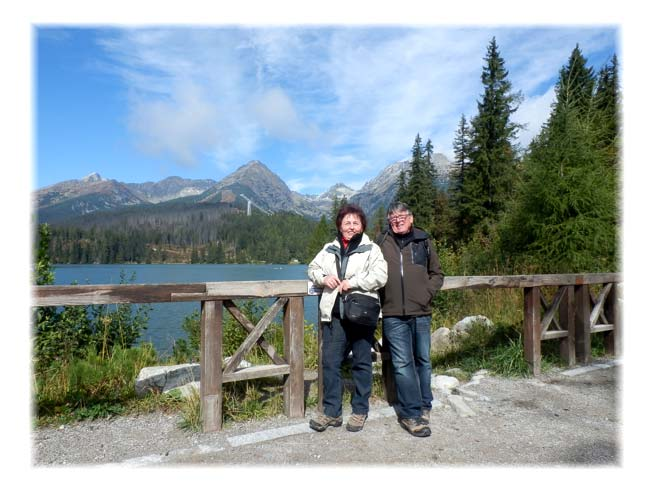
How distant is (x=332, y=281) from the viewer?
A: 340 centimetres

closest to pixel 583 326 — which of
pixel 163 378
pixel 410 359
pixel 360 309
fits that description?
pixel 410 359

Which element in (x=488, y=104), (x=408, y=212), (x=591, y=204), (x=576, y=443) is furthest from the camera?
(x=488, y=104)

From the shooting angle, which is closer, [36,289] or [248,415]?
[36,289]

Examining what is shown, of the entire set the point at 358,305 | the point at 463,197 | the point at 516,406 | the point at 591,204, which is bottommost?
the point at 516,406

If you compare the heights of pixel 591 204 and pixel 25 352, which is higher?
pixel 591 204

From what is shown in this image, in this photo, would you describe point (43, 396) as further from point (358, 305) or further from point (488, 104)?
point (488, 104)

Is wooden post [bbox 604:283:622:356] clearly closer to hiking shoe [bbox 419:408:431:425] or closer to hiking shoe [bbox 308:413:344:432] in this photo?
hiking shoe [bbox 419:408:431:425]

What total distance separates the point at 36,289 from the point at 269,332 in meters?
3.69

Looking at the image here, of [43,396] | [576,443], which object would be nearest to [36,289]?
[43,396]

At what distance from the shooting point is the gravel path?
291 centimetres

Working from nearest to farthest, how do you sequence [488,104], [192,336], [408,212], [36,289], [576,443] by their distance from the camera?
1. [36,289]
2. [576,443]
3. [408,212]
4. [192,336]
5. [488,104]

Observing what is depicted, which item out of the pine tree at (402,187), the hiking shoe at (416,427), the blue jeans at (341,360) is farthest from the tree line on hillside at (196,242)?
the hiking shoe at (416,427)

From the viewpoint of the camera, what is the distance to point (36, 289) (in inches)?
117

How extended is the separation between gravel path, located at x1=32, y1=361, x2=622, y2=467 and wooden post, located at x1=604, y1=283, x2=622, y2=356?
2493 millimetres
